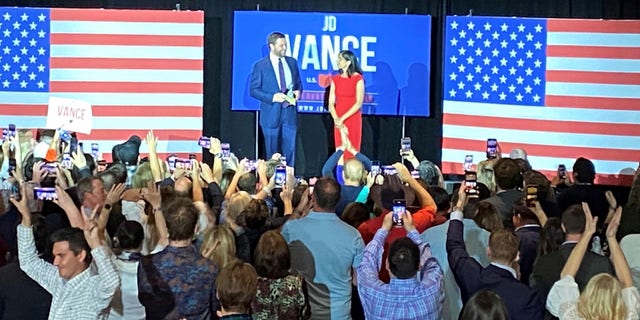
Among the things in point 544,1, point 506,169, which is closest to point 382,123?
point 544,1

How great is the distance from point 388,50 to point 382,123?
2.94 feet

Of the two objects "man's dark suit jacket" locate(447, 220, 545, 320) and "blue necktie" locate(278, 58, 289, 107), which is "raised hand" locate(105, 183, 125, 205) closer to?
"man's dark suit jacket" locate(447, 220, 545, 320)

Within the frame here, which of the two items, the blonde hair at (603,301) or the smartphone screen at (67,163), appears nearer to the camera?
the blonde hair at (603,301)

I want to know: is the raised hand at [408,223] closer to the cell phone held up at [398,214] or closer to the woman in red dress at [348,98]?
the cell phone held up at [398,214]

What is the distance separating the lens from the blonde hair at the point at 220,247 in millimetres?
5281

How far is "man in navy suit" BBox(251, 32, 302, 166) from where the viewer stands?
1196 cm

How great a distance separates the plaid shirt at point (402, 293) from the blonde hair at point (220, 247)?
2.10 ft

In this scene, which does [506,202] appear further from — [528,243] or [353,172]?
[353,172]

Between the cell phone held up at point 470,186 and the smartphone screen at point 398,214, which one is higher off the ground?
the cell phone held up at point 470,186

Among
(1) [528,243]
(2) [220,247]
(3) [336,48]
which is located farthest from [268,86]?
(2) [220,247]

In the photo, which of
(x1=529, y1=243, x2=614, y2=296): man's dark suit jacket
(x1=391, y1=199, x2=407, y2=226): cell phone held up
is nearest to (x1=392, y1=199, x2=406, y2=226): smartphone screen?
(x1=391, y1=199, x2=407, y2=226): cell phone held up

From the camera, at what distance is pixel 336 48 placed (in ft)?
40.8

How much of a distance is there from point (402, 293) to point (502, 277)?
0.45m

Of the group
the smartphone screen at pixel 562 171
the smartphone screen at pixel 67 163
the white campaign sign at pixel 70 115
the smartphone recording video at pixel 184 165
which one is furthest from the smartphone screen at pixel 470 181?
the white campaign sign at pixel 70 115
